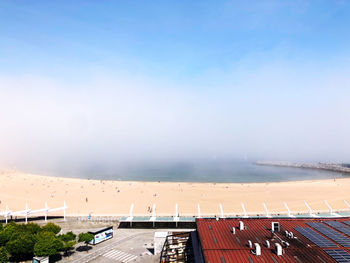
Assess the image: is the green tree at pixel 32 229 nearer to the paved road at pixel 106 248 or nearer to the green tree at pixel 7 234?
the green tree at pixel 7 234

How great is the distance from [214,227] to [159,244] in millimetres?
8474

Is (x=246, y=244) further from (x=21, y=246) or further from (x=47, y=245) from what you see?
(x=21, y=246)

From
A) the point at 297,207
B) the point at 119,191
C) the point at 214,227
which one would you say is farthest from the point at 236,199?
the point at 214,227

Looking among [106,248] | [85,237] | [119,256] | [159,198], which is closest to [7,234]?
[85,237]

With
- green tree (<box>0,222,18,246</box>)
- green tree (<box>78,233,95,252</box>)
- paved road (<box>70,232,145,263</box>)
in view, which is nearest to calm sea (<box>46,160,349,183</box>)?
paved road (<box>70,232,145,263</box>)

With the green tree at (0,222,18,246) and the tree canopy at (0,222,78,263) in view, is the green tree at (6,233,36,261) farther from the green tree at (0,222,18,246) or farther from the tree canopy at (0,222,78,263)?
the green tree at (0,222,18,246)

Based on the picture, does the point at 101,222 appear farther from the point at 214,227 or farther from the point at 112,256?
the point at 214,227

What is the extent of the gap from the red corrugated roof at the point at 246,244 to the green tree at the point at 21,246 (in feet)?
66.8

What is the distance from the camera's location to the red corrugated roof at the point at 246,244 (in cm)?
1997

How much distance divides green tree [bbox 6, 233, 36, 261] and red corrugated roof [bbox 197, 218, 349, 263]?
20346mm

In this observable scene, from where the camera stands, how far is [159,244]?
1256 inches

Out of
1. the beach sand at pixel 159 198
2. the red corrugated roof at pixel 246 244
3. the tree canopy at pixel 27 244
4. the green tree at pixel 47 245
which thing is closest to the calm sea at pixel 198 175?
the beach sand at pixel 159 198

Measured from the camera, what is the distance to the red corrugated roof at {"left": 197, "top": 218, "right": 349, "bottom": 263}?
1997cm

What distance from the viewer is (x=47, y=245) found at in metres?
28.0
